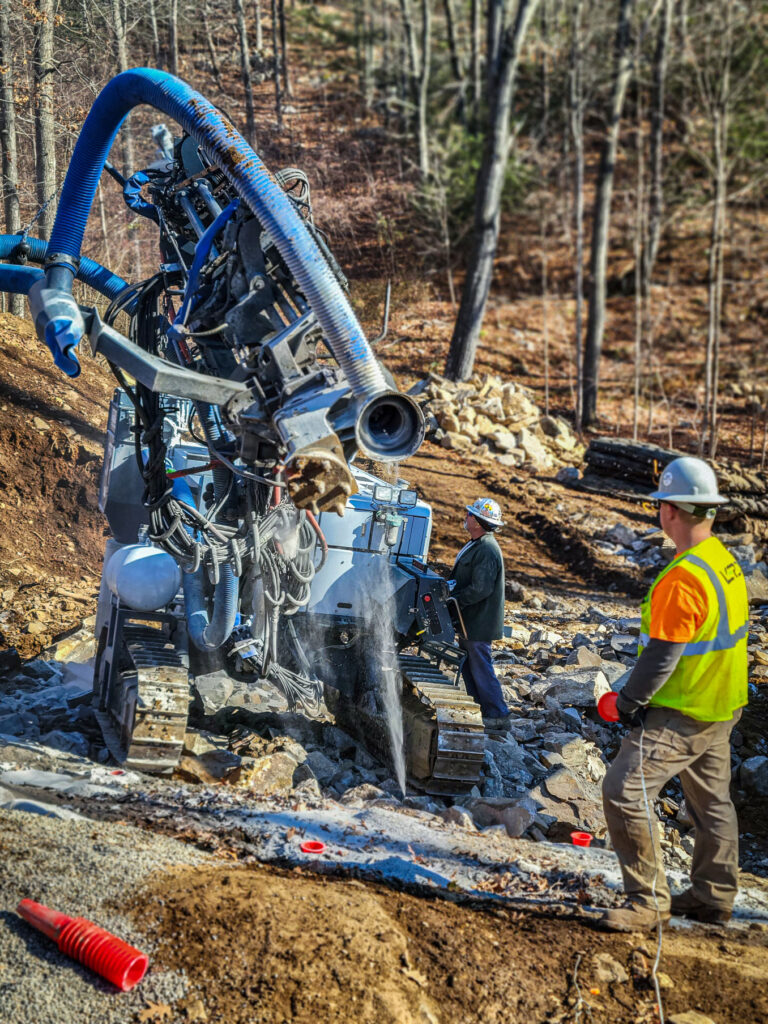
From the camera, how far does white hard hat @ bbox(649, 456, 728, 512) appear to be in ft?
15.5

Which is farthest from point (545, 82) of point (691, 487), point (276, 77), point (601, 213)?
point (691, 487)

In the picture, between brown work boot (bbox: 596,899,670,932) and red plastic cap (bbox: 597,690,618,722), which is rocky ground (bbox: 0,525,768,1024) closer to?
brown work boot (bbox: 596,899,670,932)

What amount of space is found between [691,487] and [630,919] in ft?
6.53

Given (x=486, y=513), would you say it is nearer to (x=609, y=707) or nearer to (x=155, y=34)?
(x=609, y=707)

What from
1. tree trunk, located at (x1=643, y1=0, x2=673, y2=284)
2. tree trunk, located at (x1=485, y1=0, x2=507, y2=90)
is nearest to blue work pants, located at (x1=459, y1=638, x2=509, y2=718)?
tree trunk, located at (x1=485, y1=0, x2=507, y2=90)

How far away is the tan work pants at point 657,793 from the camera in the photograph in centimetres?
470

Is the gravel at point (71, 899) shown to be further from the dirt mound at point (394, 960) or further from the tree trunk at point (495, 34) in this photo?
the tree trunk at point (495, 34)

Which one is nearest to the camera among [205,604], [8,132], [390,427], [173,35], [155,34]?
[390,427]

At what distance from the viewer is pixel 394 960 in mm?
4078

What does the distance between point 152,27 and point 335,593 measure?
8.08 meters

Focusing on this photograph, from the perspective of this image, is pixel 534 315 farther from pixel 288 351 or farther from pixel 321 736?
pixel 288 351

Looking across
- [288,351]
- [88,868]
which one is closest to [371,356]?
[288,351]

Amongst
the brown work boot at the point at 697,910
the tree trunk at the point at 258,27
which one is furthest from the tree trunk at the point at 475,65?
the brown work boot at the point at 697,910

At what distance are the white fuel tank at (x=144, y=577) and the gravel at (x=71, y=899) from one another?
6.59 ft
